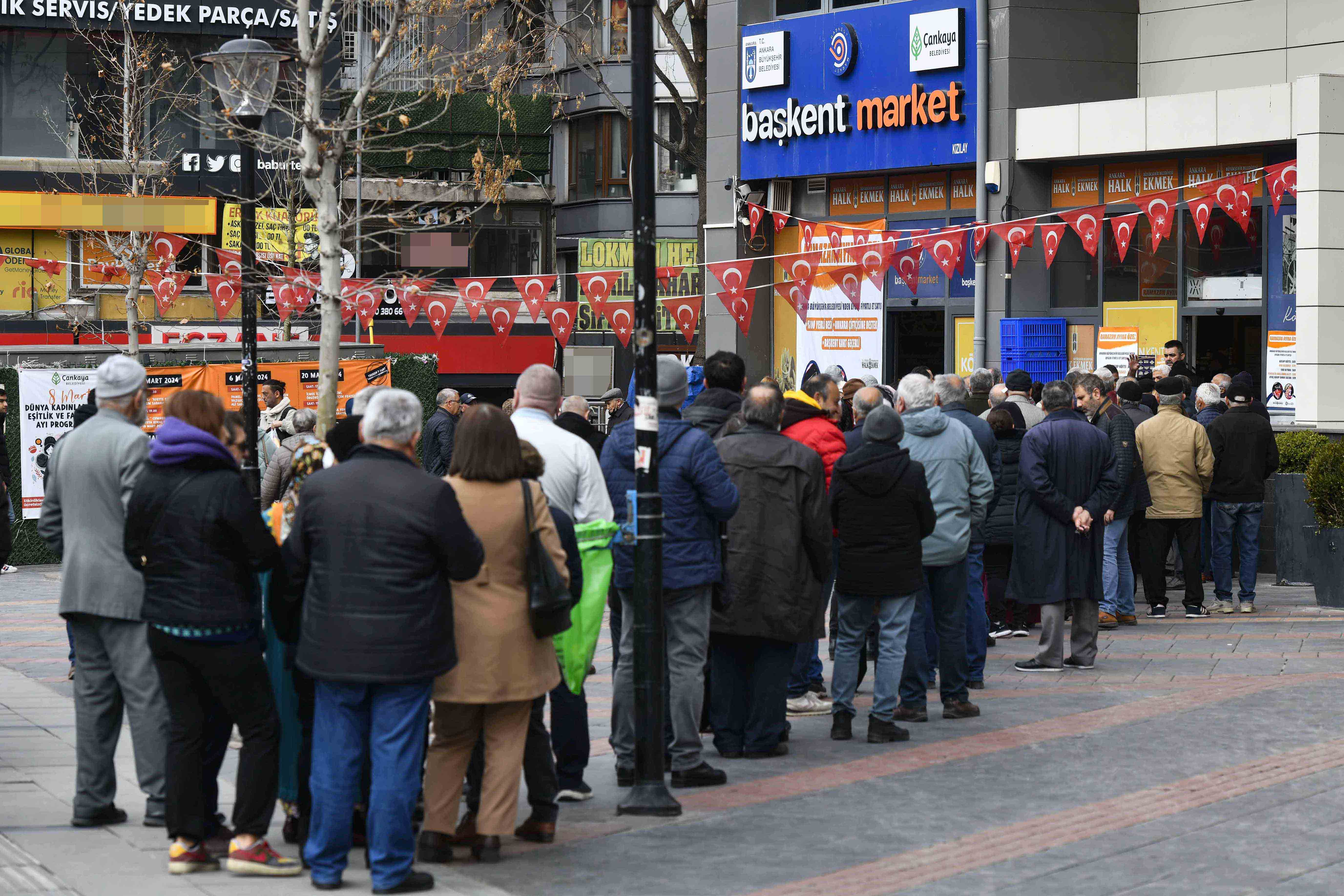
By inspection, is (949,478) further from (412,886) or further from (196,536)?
(196,536)

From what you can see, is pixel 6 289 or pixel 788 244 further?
pixel 6 289

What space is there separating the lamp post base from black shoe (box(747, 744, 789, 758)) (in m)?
1.27

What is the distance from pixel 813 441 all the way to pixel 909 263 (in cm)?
1232

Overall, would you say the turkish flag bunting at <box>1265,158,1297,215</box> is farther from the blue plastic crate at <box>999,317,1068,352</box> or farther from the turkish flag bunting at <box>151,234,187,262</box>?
the turkish flag bunting at <box>151,234,187,262</box>

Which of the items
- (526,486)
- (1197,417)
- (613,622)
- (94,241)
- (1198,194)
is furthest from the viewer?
(94,241)

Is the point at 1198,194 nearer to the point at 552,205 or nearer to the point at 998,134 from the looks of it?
the point at 998,134

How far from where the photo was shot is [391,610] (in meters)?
6.07

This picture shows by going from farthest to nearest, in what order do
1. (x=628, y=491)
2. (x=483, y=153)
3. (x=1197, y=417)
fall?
(x=483, y=153) → (x=1197, y=417) → (x=628, y=491)

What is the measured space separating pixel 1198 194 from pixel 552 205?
95.0ft

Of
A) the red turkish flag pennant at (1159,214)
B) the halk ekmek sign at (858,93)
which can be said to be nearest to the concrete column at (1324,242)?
the red turkish flag pennant at (1159,214)

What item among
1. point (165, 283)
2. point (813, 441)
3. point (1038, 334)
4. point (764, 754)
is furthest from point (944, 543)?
point (165, 283)

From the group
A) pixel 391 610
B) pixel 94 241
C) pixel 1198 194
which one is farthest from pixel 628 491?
pixel 94 241

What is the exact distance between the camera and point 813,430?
32.0ft

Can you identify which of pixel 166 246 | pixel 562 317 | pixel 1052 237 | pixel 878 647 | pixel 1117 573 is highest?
pixel 166 246
